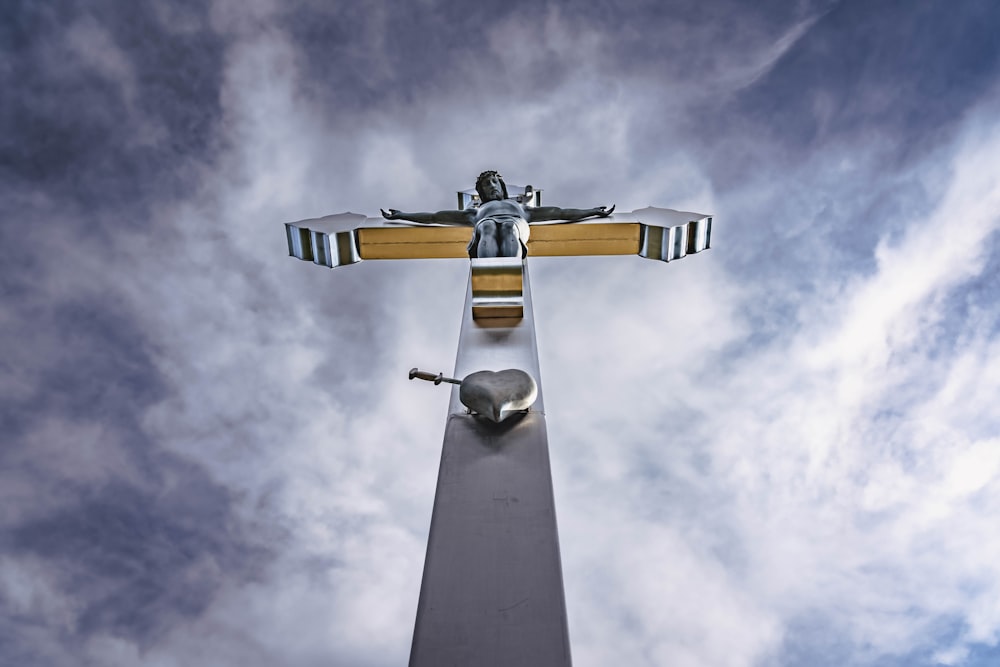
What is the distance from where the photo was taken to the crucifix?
2.36 m

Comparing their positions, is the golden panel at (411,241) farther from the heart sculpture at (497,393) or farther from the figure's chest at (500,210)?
the heart sculpture at (497,393)

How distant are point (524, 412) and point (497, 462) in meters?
0.39

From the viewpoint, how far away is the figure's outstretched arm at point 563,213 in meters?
6.30

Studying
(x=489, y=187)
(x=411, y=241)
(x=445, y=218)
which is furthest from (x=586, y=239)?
(x=411, y=241)

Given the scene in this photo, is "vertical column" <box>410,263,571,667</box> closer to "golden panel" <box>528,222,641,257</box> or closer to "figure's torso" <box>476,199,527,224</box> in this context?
"figure's torso" <box>476,199,527,224</box>

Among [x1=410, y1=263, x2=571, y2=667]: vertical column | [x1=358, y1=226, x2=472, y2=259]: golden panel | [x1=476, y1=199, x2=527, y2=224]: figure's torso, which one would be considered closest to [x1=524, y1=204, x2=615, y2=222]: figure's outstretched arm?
[x1=476, y1=199, x2=527, y2=224]: figure's torso

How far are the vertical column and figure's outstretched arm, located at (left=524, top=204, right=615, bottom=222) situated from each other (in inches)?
119

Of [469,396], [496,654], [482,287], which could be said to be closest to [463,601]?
[496,654]

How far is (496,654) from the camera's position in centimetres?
228

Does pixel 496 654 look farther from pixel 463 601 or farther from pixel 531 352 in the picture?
pixel 531 352

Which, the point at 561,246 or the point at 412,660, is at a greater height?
the point at 561,246

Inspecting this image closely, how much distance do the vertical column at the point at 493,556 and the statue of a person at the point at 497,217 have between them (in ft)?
6.08

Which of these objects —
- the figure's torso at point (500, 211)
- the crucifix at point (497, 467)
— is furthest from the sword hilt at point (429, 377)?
the figure's torso at point (500, 211)

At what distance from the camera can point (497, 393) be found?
10.9ft
